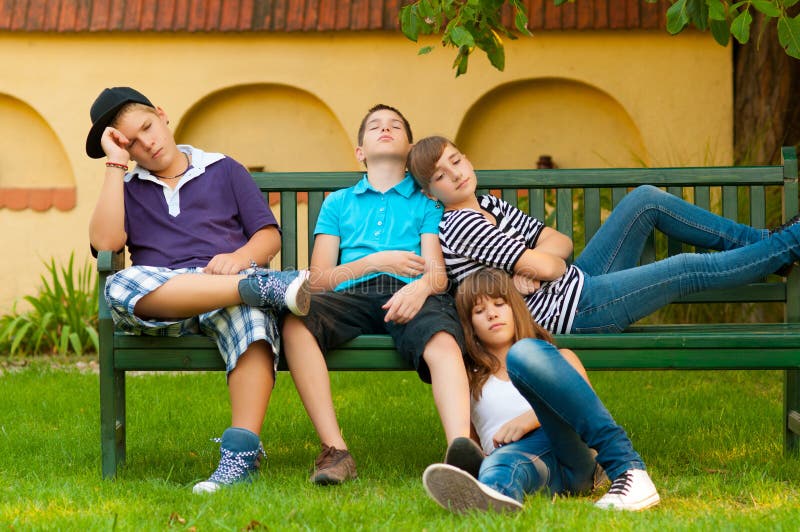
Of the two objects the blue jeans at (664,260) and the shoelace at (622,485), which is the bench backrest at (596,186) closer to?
the blue jeans at (664,260)

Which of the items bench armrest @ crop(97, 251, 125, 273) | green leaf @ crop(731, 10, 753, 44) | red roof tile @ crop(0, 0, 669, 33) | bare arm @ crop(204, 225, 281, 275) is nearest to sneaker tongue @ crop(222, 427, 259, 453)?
bare arm @ crop(204, 225, 281, 275)

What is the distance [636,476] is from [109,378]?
1.72m

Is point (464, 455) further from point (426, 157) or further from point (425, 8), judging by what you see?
point (425, 8)

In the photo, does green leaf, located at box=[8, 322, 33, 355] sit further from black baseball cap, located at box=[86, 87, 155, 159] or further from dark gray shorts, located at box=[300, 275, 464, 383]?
dark gray shorts, located at box=[300, 275, 464, 383]

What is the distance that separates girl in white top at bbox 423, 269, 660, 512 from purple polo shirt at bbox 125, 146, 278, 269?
2.87 feet

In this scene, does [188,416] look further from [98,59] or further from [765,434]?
[98,59]

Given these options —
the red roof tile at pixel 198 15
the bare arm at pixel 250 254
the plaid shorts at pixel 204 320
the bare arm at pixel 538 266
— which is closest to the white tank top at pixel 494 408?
the bare arm at pixel 538 266

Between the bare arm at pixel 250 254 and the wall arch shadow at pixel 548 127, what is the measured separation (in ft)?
14.5

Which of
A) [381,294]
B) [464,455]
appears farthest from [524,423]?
[381,294]

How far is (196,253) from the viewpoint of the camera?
11.9 ft

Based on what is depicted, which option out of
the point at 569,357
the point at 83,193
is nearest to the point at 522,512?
the point at 569,357

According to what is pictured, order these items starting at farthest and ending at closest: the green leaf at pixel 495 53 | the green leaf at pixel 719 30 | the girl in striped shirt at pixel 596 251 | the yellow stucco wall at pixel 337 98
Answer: the yellow stucco wall at pixel 337 98 < the green leaf at pixel 495 53 < the green leaf at pixel 719 30 < the girl in striped shirt at pixel 596 251

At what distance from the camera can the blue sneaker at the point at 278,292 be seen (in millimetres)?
3281

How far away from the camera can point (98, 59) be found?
7996 mm
